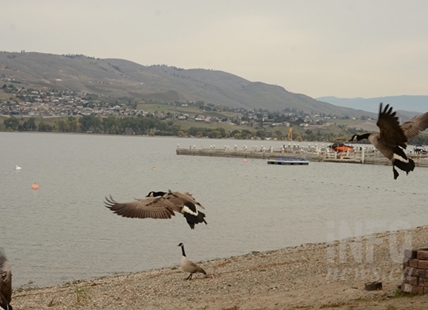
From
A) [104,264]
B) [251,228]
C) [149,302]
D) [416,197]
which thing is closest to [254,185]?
[416,197]

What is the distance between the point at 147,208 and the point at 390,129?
5.44 m

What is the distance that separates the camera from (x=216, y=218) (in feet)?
138

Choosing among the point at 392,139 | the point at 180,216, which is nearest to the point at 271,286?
the point at 392,139

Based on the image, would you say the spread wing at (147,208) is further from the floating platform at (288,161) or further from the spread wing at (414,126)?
the floating platform at (288,161)

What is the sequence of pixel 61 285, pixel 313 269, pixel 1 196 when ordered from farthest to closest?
1. pixel 1 196
2. pixel 61 285
3. pixel 313 269

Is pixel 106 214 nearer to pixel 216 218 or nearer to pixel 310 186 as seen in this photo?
pixel 216 218

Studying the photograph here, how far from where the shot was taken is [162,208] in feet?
50.6

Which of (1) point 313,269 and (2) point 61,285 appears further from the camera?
(2) point 61,285

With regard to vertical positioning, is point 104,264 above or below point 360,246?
below

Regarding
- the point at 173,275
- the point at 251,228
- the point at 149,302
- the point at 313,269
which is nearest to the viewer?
the point at 149,302

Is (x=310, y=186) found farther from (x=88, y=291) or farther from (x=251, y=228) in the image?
(x=88, y=291)

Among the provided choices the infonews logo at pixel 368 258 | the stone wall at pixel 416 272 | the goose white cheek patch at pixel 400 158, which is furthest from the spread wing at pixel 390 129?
the stone wall at pixel 416 272

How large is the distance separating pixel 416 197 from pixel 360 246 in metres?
37.2

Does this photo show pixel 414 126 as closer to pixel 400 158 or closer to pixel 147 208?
pixel 400 158
